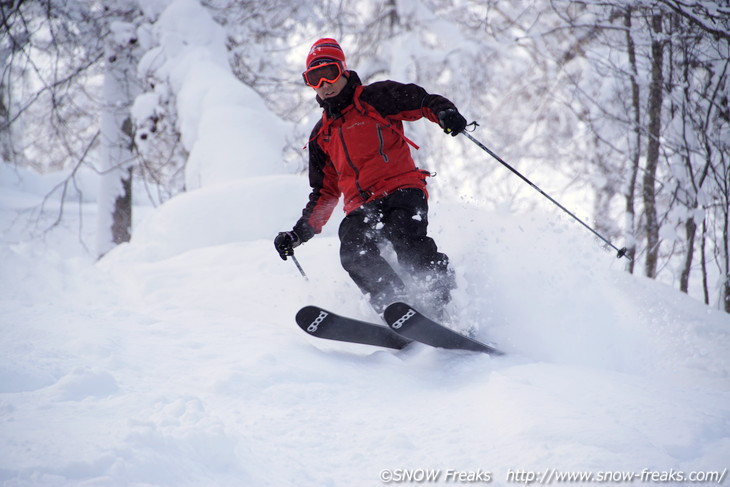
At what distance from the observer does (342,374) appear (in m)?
2.21

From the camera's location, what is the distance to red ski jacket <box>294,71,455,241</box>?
283cm

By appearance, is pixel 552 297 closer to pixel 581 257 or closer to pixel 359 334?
pixel 581 257

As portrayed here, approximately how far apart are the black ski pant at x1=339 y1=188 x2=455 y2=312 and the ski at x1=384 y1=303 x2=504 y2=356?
34cm

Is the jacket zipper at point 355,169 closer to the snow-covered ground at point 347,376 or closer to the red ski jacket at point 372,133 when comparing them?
the red ski jacket at point 372,133

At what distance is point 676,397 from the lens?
6.46ft

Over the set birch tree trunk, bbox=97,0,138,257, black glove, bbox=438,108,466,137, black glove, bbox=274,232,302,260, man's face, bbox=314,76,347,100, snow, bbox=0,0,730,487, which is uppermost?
birch tree trunk, bbox=97,0,138,257

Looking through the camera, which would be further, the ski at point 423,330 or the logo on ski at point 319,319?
the logo on ski at point 319,319

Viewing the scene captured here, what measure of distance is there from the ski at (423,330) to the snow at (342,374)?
0.27 feet

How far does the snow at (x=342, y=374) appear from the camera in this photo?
4.76ft

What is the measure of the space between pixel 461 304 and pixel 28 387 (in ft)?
7.21

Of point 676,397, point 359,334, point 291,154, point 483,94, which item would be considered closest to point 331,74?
point 359,334

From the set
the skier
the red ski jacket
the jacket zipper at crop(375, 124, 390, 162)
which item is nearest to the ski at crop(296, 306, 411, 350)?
the skier

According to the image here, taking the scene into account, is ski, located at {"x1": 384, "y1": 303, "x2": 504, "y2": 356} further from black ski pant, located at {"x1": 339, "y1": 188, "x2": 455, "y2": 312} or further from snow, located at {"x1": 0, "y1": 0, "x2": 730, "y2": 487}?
black ski pant, located at {"x1": 339, "y1": 188, "x2": 455, "y2": 312}

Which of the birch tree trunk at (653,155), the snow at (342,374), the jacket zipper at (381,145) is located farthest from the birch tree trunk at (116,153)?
the birch tree trunk at (653,155)
